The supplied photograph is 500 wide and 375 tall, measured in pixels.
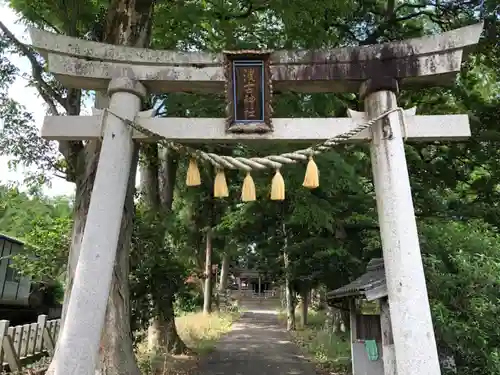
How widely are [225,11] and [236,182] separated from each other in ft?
28.2

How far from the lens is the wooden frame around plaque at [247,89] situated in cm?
505

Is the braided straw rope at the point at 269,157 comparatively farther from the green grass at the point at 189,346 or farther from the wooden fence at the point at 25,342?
the wooden fence at the point at 25,342

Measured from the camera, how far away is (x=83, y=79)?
17.3 ft

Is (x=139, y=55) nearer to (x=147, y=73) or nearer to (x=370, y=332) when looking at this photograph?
(x=147, y=73)

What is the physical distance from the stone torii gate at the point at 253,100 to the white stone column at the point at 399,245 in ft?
0.05

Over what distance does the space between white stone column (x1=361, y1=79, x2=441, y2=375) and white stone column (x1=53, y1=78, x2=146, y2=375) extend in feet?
9.80

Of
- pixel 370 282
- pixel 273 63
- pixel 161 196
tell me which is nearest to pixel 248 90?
pixel 273 63

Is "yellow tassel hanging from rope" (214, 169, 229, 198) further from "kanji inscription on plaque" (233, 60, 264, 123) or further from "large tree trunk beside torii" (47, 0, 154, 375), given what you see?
"large tree trunk beside torii" (47, 0, 154, 375)

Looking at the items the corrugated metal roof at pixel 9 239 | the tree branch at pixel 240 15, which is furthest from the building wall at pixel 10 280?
the tree branch at pixel 240 15

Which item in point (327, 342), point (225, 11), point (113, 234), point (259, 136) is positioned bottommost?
point (327, 342)

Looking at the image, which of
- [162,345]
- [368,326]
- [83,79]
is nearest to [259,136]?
[83,79]

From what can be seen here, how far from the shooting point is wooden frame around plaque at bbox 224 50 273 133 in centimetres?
505

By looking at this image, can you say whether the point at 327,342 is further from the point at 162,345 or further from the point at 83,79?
the point at 83,79

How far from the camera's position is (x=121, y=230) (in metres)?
6.97
